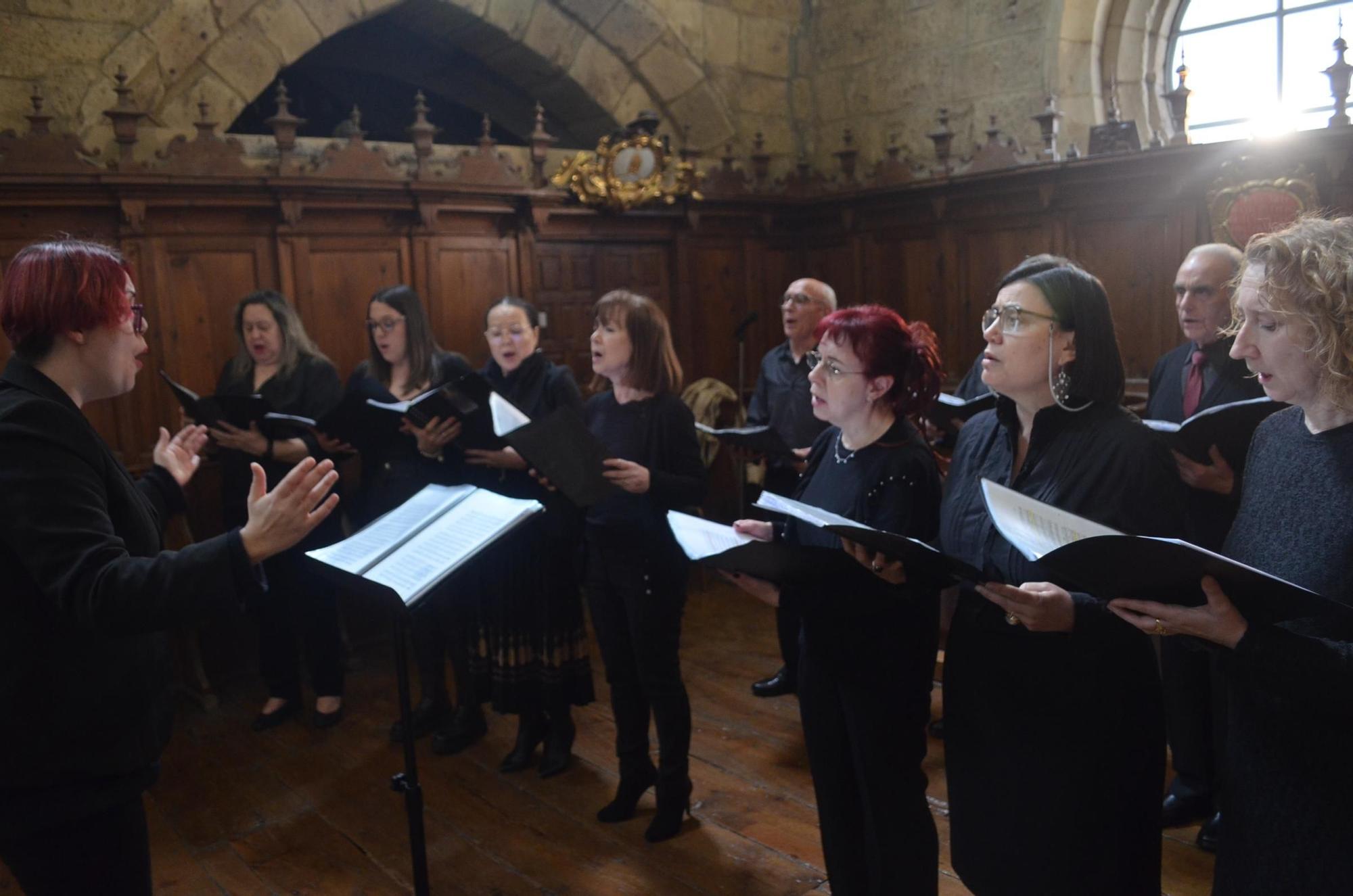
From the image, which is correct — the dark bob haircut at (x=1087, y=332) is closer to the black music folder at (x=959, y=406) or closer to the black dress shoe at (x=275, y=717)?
the black music folder at (x=959, y=406)

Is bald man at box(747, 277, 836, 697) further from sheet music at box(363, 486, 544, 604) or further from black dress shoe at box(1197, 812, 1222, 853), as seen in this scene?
sheet music at box(363, 486, 544, 604)

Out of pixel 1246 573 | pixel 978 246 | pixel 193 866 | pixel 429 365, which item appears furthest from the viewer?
pixel 978 246

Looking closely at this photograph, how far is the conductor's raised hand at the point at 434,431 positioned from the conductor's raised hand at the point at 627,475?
0.83 meters

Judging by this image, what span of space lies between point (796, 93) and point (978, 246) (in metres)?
2.16

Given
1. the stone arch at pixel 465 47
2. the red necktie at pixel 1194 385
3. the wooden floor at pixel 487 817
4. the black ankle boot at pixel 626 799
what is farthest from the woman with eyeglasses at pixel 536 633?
the stone arch at pixel 465 47

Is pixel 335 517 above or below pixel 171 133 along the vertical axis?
below

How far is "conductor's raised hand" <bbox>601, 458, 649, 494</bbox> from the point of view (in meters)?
2.75

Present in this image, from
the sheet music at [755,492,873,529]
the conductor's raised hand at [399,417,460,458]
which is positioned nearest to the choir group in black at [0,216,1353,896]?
the sheet music at [755,492,873,529]

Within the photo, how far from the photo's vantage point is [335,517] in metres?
4.25

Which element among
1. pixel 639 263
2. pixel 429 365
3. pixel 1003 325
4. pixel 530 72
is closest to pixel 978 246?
pixel 639 263

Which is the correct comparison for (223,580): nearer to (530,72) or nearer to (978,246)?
(978,246)

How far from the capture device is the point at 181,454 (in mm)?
2160

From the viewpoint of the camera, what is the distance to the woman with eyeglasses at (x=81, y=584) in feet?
4.81

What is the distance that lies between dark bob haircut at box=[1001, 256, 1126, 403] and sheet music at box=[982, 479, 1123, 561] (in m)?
0.30
